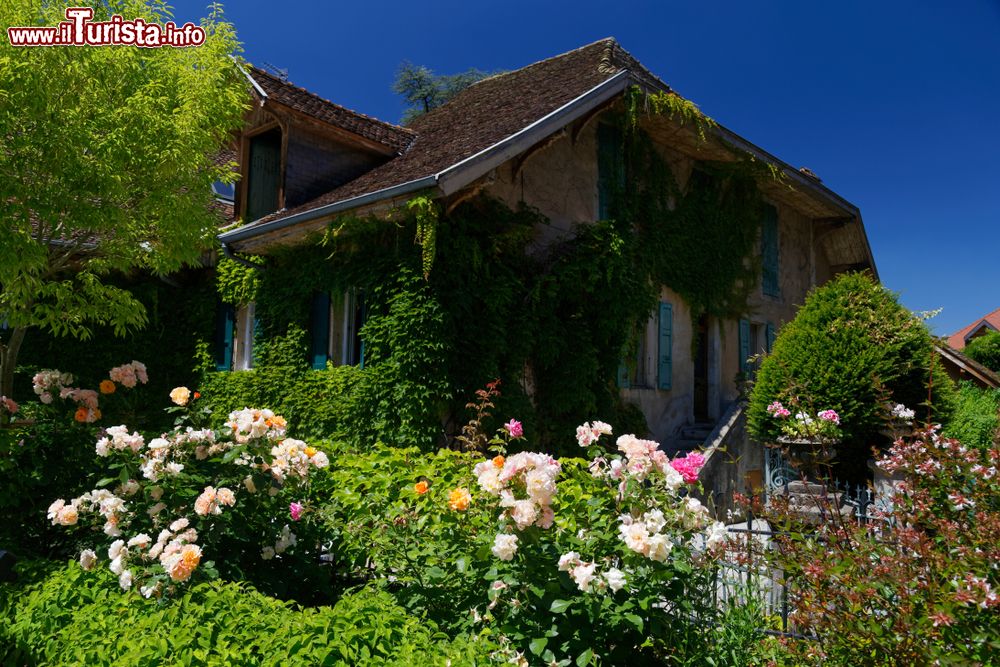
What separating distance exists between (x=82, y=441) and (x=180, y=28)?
600cm

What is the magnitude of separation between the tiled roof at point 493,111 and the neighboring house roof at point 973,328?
29.4 metres

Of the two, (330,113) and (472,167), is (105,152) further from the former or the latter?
(330,113)

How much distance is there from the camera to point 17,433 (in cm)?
496

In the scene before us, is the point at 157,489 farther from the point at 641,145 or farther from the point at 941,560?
the point at 641,145

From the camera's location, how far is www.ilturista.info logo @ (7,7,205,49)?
7605mm

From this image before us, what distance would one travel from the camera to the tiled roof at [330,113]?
36.2 feet

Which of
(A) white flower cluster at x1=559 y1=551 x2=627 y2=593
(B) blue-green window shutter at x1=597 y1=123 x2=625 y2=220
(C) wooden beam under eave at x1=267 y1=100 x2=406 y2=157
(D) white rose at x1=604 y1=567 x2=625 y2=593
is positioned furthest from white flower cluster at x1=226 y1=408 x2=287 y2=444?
(B) blue-green window shutter at x1=597 y1=123 x2=625 y2=220

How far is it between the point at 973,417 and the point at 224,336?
1277cm

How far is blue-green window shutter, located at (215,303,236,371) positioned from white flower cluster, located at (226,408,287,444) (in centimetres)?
821

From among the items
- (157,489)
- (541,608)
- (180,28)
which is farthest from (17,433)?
(180,28)

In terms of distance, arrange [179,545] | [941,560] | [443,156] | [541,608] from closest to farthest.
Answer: [941,560] → [541,608] → [179,545] → [443,156]

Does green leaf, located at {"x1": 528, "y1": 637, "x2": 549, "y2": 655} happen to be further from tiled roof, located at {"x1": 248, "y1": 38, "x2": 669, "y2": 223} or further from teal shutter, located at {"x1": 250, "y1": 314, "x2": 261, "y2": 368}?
teal shutter, located at {"x1": 250, "y1": 314, "x2": 261, "y2": 368}

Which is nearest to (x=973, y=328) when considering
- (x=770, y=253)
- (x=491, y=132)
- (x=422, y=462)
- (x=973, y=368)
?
(x=973, y=368)

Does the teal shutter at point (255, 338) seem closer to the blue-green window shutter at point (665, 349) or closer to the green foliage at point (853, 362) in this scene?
the blue-green window shutter at point (665, 349)
